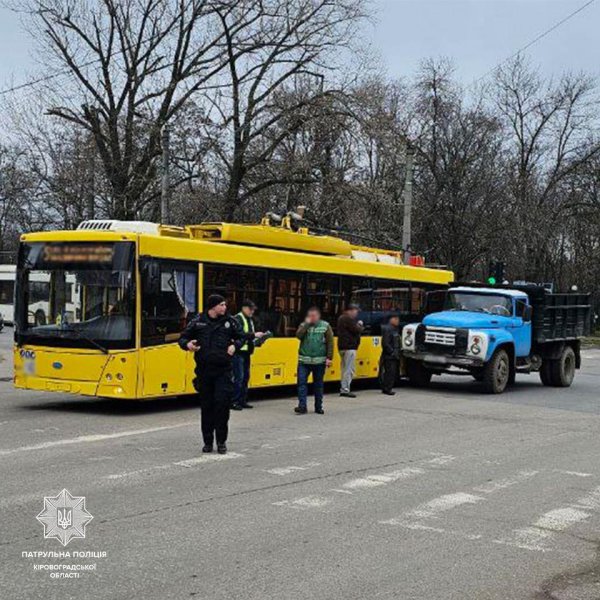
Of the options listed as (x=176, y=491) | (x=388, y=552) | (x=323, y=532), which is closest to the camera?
(x=388, y=552)

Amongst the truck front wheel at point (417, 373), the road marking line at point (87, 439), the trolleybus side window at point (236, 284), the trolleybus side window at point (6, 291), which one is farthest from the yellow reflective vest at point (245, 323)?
the trolleybus side window at point (6, 291)

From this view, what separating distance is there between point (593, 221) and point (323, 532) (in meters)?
50.2

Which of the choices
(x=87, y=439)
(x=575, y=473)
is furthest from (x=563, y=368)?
(x=87, y=439)

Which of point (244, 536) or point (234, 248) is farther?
point (234, 248)

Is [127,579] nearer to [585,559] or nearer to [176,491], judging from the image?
[176,491]

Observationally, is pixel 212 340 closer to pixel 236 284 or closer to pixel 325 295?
pixel 236 284

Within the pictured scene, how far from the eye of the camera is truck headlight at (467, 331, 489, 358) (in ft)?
58.5

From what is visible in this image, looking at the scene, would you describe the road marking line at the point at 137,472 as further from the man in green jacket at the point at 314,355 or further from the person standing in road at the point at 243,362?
the man in green jacket at the point at 314,355

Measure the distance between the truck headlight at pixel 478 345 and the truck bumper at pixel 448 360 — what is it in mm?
127

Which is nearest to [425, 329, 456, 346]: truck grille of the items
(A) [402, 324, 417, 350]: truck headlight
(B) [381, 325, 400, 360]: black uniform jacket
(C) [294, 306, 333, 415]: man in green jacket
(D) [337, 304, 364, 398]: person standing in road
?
(A) [402, 324, 417, 350]: truck headlight

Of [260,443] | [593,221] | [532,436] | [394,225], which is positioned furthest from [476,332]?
[593,221]

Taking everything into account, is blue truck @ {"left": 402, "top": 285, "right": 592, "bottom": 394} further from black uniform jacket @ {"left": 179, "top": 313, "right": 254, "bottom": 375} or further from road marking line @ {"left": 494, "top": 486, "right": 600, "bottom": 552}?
road marking line @ {"left": 494, "top": 486, "right": 600, "bottom": 552}

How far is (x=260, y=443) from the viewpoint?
34.7 ft

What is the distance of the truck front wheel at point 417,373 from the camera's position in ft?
63.6
